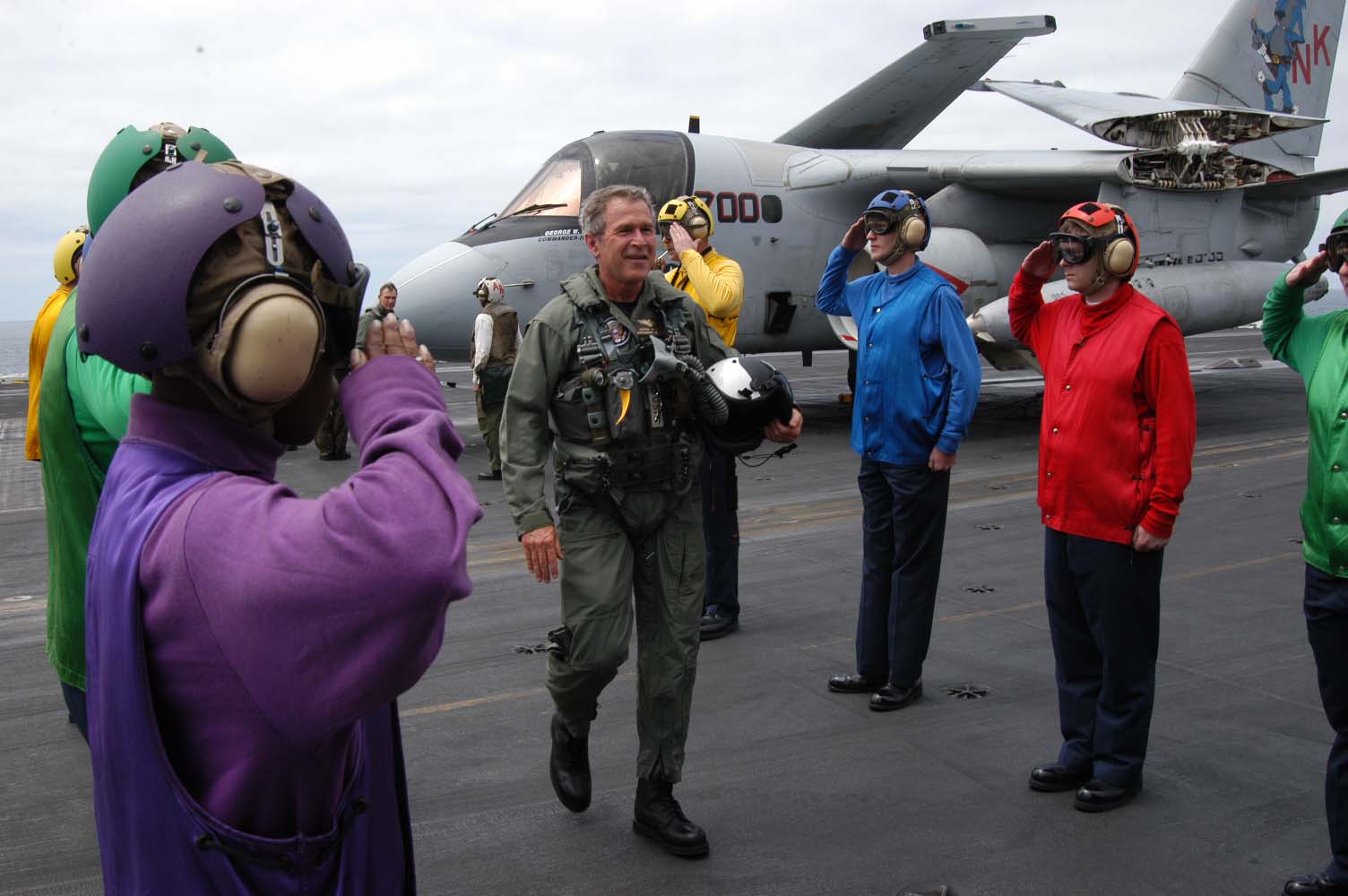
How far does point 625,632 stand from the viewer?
11.9 ft

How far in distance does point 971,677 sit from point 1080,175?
9.42 m

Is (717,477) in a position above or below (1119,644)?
above

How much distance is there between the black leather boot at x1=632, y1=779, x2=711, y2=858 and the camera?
3531mm

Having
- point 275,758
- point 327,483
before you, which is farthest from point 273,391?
point 327,483

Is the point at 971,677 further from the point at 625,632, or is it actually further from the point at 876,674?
the point at 625,632

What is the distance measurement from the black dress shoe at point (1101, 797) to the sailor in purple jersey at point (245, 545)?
3.06 metres

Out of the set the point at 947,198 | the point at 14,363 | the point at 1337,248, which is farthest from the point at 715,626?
the point at 14,363

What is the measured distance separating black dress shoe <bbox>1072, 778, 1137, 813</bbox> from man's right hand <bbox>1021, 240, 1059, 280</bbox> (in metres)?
1.88

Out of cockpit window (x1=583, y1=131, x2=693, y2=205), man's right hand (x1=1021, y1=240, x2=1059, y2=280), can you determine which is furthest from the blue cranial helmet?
cockpit window (x1=583, y1=131, x2=693, y2=205)

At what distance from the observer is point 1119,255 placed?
3.87 metres

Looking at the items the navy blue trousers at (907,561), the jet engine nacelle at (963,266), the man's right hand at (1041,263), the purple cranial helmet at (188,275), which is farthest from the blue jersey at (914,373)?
the jet engine nacelle at (963,266)

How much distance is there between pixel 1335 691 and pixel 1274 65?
17.7 metres

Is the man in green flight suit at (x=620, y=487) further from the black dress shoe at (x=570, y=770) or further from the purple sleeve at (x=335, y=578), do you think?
the purple sleeve at (x=335, y=578)

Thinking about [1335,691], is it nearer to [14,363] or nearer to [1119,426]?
[1119,426]
